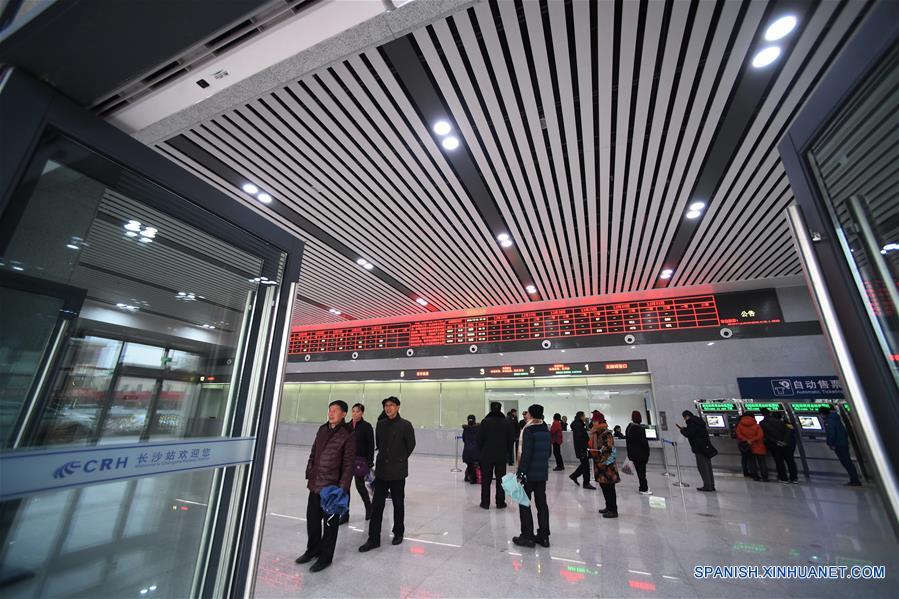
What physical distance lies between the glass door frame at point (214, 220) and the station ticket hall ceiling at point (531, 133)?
8.8 inches

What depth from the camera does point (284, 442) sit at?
14.2m

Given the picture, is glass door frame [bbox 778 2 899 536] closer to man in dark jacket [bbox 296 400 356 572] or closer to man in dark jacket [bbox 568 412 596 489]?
man in dark jacket [bbox 296 400 356 572]

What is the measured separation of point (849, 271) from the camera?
1376mm

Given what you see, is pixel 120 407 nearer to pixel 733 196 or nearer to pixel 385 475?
pixel 385 475

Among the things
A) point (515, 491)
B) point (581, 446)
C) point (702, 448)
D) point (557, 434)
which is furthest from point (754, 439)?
point (515, 491)

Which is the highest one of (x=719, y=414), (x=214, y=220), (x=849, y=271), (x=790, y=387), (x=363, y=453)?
(x=214, y=220)

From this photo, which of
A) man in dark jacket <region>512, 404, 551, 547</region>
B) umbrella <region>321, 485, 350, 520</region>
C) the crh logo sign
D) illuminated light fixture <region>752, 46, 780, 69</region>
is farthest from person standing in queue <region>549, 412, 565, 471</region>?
the crh logo sign

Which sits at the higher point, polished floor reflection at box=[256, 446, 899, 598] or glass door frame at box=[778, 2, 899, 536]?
glass door frame at box=[778, 2, 899, 536]

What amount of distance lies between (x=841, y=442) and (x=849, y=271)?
8924 mm

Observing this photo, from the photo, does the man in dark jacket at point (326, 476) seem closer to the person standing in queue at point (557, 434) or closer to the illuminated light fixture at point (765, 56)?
the illuminated light fixture at point (765, 56)

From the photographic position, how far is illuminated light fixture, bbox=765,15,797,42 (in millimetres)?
3334

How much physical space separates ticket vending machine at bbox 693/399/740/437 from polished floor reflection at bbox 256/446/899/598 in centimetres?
276

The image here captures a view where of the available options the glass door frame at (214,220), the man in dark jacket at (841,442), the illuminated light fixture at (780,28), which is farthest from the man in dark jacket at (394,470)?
the man in dark jacket at (841,442)

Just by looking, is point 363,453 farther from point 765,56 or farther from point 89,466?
point 765,56
